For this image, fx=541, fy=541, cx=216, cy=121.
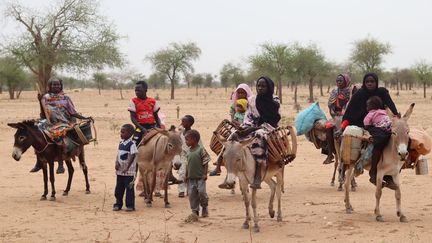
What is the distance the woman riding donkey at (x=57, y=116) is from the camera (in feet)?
33.0

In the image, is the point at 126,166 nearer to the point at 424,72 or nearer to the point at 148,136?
the point at 148,136

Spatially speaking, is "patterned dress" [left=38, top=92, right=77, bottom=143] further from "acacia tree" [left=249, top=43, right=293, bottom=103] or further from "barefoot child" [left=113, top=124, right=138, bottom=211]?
"acacia tree" [left=249, top=43, right=293, bottom=103]

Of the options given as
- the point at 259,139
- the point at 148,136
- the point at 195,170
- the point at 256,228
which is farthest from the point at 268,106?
the point at 148,136

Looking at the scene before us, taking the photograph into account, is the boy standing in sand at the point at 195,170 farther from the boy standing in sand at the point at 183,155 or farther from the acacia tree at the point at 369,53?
the acacia tree at the point at 369,53

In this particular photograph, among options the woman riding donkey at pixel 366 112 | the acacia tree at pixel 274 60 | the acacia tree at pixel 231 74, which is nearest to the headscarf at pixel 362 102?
the woman riding donkey at pixel 366 112

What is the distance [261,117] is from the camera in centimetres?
809

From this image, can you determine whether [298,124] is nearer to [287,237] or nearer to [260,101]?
[260,101]

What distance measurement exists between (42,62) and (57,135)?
987 inches

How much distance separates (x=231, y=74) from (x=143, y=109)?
294 feet

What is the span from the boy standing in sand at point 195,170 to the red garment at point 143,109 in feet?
6.80

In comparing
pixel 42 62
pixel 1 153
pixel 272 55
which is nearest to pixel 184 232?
pixel 1 153

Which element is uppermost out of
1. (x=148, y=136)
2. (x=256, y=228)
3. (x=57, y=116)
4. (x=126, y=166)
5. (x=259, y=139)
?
(x=57, y=116)

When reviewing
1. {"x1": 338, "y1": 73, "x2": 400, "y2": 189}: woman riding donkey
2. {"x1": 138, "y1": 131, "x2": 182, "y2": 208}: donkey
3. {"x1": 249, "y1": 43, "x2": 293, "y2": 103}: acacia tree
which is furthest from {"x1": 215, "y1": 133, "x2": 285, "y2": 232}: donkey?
Result: {"x1": 249, "y1": 43, "x2": 293, "y2": 103}: acacia tree

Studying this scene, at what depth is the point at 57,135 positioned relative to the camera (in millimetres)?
9992
